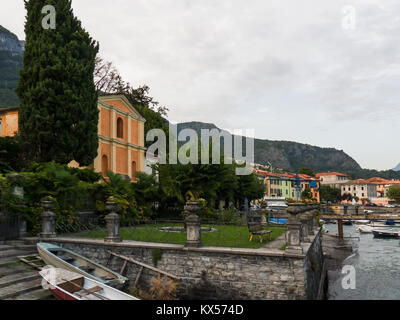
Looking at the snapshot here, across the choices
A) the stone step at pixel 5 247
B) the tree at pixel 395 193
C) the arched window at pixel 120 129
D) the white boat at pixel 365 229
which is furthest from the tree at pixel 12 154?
the tree at pixel 395 193

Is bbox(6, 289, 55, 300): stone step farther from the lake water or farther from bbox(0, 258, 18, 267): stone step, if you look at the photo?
the lake water

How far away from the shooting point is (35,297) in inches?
317

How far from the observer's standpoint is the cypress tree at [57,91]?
767 inches

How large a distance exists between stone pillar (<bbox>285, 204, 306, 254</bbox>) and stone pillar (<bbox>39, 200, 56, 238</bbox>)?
349 inches

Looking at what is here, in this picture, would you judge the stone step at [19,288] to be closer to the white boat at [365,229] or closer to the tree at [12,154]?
the tree at [12,154]

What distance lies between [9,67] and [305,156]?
495 ft

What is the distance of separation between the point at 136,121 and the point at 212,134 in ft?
32.9

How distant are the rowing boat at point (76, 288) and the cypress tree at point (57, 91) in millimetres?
12426

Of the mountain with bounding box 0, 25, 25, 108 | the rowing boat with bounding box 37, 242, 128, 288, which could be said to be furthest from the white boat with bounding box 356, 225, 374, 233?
the mountain with bounding box 0, 25, 25, 108

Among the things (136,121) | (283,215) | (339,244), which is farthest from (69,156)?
(339,244)

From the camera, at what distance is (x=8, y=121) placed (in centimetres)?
2462

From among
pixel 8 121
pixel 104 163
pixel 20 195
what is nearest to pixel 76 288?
pixel 20 195
